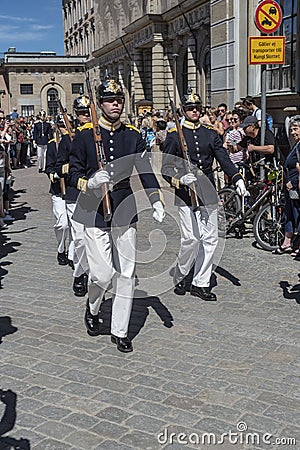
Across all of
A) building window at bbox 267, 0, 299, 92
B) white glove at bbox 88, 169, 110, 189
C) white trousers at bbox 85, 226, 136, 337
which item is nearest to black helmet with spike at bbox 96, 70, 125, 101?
white glove at bbox 88, 169, 110, 189

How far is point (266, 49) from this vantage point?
922cm

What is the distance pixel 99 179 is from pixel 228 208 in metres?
5.01

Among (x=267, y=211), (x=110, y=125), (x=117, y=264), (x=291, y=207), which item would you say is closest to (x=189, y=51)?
(x=267, y=211)

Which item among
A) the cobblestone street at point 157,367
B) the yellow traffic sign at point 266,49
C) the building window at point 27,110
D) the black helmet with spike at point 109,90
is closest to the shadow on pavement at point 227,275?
the cobblestone street at point 157,367

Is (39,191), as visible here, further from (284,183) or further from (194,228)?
(194,228)

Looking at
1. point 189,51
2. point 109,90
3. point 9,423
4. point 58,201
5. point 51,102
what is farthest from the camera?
point 51,102

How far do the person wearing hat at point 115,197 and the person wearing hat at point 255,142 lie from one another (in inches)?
170

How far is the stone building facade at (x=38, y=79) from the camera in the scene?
59938mm

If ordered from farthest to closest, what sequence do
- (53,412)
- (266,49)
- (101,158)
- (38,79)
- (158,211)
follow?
(38,79)
(266,49)
(158,211)
(101,158)
(53,412)

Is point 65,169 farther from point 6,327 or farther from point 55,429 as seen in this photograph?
point 55,429

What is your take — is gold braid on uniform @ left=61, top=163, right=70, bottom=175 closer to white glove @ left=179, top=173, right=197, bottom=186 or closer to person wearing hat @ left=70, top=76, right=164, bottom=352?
white glove @ left=179, top=173, right=197, bottom=186

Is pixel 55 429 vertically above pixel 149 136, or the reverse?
pixel 149 136

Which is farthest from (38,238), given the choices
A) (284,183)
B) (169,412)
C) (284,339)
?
(169,412)

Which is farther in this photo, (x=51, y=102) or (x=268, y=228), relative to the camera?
(x=51, y=102)
